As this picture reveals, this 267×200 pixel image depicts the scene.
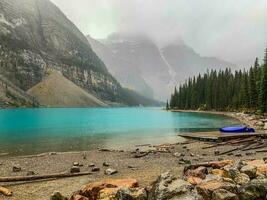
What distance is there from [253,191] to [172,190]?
3864mm

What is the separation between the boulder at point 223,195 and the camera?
15.5 metres

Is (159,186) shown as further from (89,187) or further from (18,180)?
(18,180)

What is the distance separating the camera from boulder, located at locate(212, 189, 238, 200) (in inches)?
611

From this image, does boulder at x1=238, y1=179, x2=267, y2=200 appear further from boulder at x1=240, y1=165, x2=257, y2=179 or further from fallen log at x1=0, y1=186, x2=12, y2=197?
fallen log at x1=0, y1=186, x2=12, y2=197

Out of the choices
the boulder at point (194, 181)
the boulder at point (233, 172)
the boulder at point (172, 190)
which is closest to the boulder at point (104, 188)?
the boulder at point (172, 190)

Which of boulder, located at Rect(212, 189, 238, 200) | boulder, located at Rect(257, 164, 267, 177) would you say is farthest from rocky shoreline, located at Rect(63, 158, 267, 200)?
boulder, located at Rect(257, 164, 267, 177)

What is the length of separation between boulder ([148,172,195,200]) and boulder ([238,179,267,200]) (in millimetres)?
2388

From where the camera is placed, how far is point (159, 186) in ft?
53.7

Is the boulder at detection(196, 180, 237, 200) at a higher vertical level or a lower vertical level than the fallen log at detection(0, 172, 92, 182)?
higher

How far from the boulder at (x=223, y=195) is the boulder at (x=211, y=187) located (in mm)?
229

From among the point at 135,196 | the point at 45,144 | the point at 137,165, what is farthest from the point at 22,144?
the point at 135,196

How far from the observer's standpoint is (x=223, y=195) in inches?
613

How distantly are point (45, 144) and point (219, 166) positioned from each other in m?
37.0

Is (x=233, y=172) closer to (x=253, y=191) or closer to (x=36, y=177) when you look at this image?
(x=253, y=191)
